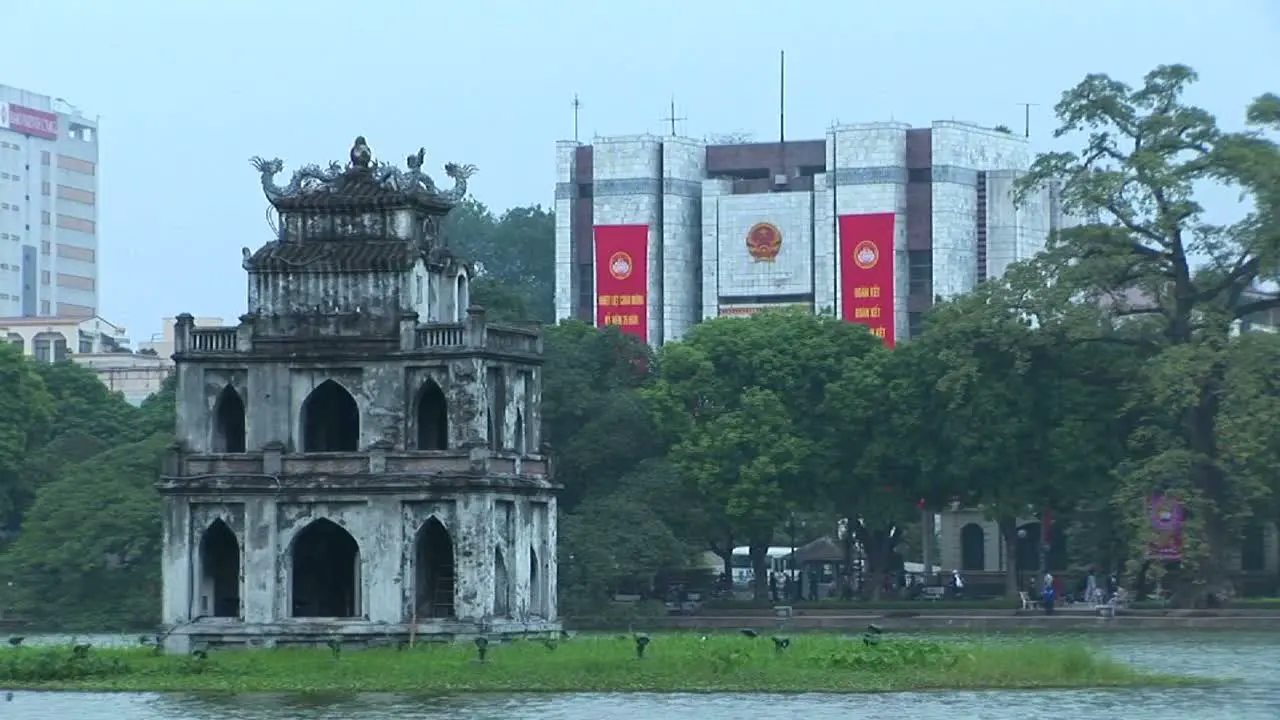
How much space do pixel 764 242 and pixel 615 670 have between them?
105351 mm

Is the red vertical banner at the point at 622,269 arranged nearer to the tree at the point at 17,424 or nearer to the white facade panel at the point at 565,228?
the white facade panel at the point at 565,228

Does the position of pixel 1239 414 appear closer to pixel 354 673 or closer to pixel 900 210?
pixel 354 673

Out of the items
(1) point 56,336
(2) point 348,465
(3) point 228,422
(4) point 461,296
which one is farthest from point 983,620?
(1) point 56,336

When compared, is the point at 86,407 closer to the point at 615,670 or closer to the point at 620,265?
the point at 620,265

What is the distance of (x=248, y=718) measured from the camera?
56.4 metres

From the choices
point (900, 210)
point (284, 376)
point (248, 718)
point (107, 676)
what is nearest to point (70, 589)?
point (284, 376)

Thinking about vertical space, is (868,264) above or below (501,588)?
above

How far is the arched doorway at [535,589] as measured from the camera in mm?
75000

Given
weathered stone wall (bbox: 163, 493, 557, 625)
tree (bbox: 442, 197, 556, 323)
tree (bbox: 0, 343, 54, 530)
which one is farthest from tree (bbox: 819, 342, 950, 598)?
tree (bbox: 442, 197, 556, 323)

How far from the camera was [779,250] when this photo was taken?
16750 centimetres

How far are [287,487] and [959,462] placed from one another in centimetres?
3318

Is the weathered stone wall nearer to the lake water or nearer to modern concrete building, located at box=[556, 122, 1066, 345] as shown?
the lake water

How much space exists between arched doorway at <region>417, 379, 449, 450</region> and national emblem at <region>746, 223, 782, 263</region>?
306 feet

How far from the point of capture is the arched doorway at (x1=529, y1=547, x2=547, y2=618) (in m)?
75.0
